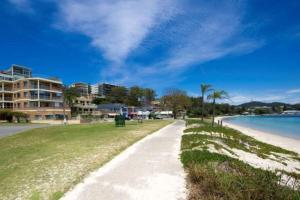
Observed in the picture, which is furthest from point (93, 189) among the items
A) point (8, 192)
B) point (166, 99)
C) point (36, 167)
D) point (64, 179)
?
point (166, 99)

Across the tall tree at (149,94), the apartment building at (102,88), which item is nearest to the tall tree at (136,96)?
the tall tree at (149,94)

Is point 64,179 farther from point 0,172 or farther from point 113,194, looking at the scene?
point 0,172

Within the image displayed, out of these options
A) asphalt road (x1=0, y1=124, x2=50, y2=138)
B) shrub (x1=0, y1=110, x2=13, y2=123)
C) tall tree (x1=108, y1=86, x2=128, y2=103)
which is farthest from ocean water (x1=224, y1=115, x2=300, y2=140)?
tall tree (x1=108, y1=86, x2=128, y2=103)

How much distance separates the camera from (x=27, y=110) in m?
58.7

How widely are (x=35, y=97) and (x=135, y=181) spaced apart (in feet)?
201

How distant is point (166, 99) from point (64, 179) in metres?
75.8

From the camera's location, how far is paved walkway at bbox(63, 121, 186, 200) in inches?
212

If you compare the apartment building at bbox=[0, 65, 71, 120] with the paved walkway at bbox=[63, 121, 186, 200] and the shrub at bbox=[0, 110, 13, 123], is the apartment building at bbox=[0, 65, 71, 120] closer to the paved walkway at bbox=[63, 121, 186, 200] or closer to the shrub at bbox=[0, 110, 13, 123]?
the shrub at bbox=[0, 110, 13, 123]

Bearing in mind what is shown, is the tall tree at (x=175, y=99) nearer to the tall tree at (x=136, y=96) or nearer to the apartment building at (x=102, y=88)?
the tall tree at (x=136, y=96)

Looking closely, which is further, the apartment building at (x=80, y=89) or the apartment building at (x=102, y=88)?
the apartment building at (x=102, y=88)

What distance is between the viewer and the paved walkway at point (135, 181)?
538 centimetres

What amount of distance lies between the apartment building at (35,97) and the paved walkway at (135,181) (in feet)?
175

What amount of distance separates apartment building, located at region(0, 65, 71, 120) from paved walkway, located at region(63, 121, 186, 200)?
175 feet

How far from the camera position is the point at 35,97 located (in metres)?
60.7
